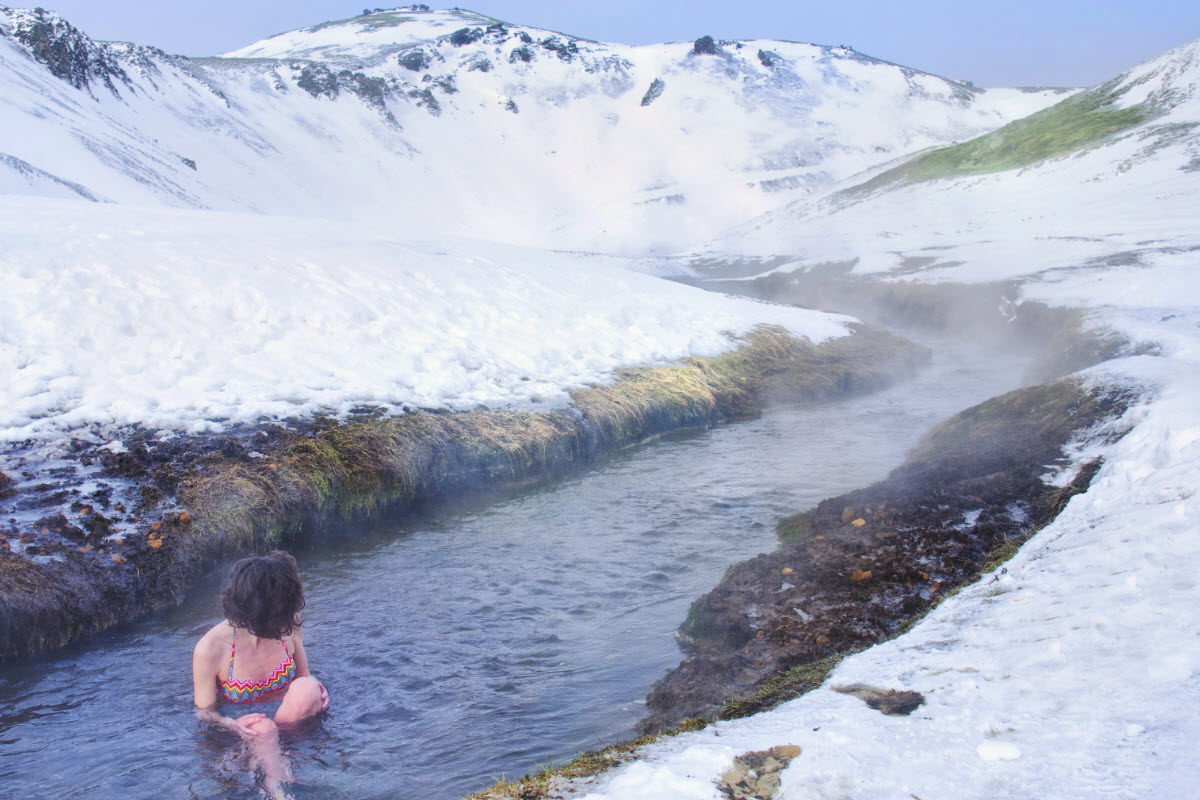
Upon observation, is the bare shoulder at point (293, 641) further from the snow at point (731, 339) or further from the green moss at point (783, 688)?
the green moss at point (783, 688)

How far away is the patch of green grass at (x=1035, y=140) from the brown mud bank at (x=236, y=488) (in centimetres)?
5458

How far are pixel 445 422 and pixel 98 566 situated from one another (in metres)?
5.56

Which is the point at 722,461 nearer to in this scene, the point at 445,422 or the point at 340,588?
the point at 445,422

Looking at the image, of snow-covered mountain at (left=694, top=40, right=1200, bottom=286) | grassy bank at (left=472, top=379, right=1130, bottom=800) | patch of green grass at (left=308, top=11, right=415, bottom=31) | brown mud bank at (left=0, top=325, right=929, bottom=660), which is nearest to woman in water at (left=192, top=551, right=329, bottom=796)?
grassy bank at (left=472, top=379, right=1130, bottom=800)

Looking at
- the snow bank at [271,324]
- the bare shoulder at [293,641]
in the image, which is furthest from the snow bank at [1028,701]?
the snow bank at [271,324]

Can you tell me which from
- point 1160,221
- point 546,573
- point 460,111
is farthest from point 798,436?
point 460,111

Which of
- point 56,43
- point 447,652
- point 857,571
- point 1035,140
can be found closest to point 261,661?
point 447,652

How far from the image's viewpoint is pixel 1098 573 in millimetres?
5320

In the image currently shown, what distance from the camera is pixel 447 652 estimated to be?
23.2ft

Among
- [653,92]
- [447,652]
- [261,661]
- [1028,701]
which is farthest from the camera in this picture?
[653,92]

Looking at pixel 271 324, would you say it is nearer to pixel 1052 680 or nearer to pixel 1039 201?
pixel 1052 680

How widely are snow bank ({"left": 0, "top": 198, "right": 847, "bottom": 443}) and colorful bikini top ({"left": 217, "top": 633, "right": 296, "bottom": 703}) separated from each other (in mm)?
5092

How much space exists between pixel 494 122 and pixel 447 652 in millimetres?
114416

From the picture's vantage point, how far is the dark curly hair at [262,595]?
540cm
